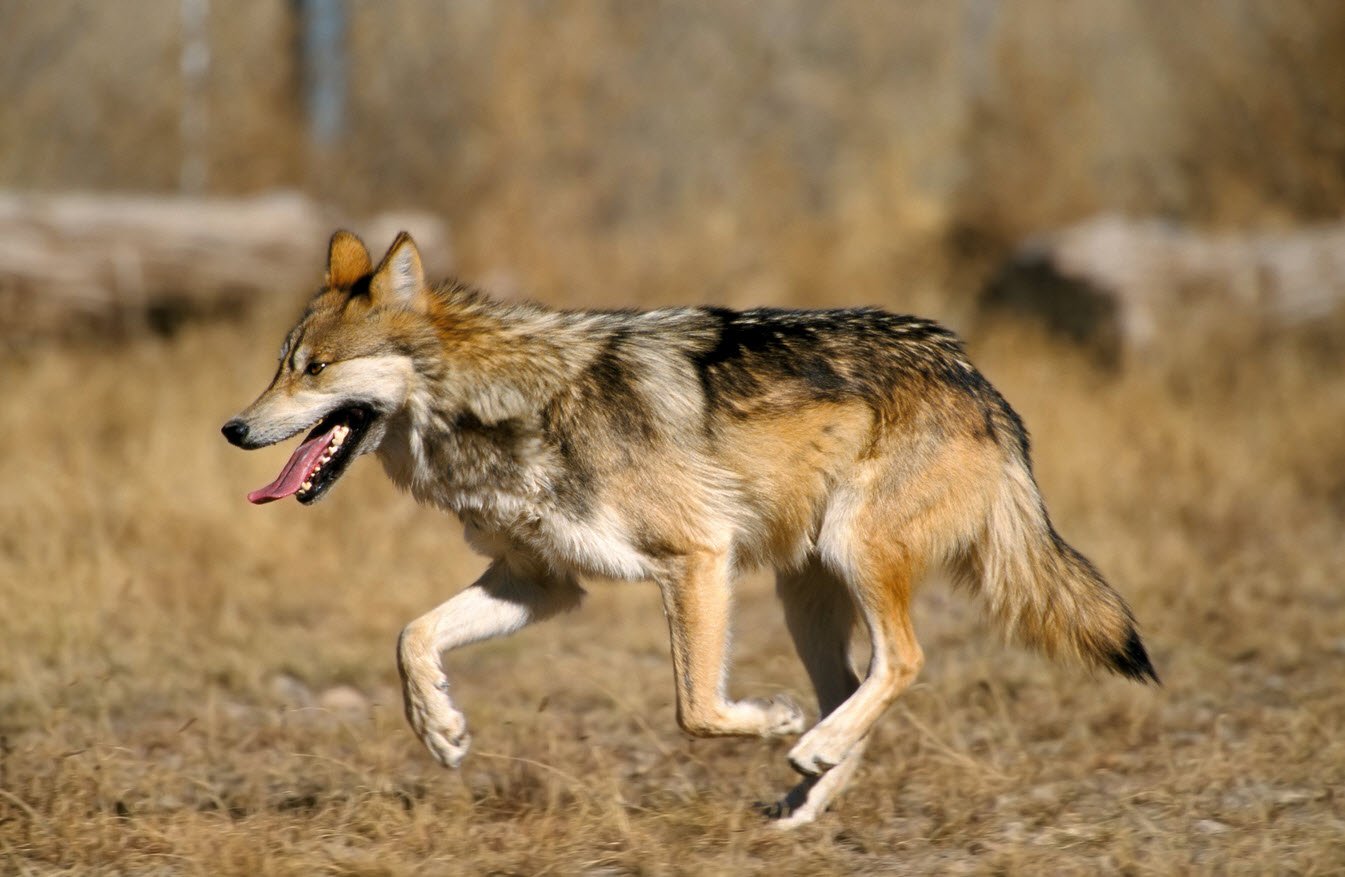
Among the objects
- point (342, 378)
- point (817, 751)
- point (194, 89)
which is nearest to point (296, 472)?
point (342, 378)

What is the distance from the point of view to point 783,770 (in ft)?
16.7

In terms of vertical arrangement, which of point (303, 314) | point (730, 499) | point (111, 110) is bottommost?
point (730, 499)

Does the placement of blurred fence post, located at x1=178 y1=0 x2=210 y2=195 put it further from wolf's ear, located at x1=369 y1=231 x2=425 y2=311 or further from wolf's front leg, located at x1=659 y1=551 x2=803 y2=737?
Result: wolf's front leg, located at x1=659 y1=551 x2=803 y2=737

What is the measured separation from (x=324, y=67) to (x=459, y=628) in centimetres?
754

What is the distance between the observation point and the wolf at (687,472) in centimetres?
430

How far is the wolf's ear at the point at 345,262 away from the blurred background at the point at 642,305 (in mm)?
1523

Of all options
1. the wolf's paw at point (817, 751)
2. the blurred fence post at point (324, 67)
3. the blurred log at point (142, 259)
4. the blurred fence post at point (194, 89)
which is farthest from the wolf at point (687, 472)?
the blurred fence post at point (194, 89)

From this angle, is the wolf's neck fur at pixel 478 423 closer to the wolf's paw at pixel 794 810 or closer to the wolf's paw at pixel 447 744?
the wolf's paw at pixel 447 744

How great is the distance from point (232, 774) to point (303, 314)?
1.60 m

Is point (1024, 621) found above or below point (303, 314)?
below

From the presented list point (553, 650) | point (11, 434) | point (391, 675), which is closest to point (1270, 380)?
point (553, 650)

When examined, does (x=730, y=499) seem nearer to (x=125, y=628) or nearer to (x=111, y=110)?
(x=125, y=628)

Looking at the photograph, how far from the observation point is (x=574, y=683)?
6.05 m

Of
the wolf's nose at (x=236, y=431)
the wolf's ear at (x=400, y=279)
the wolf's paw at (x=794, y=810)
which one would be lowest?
the wolf's paw at (x=794, y=810)
